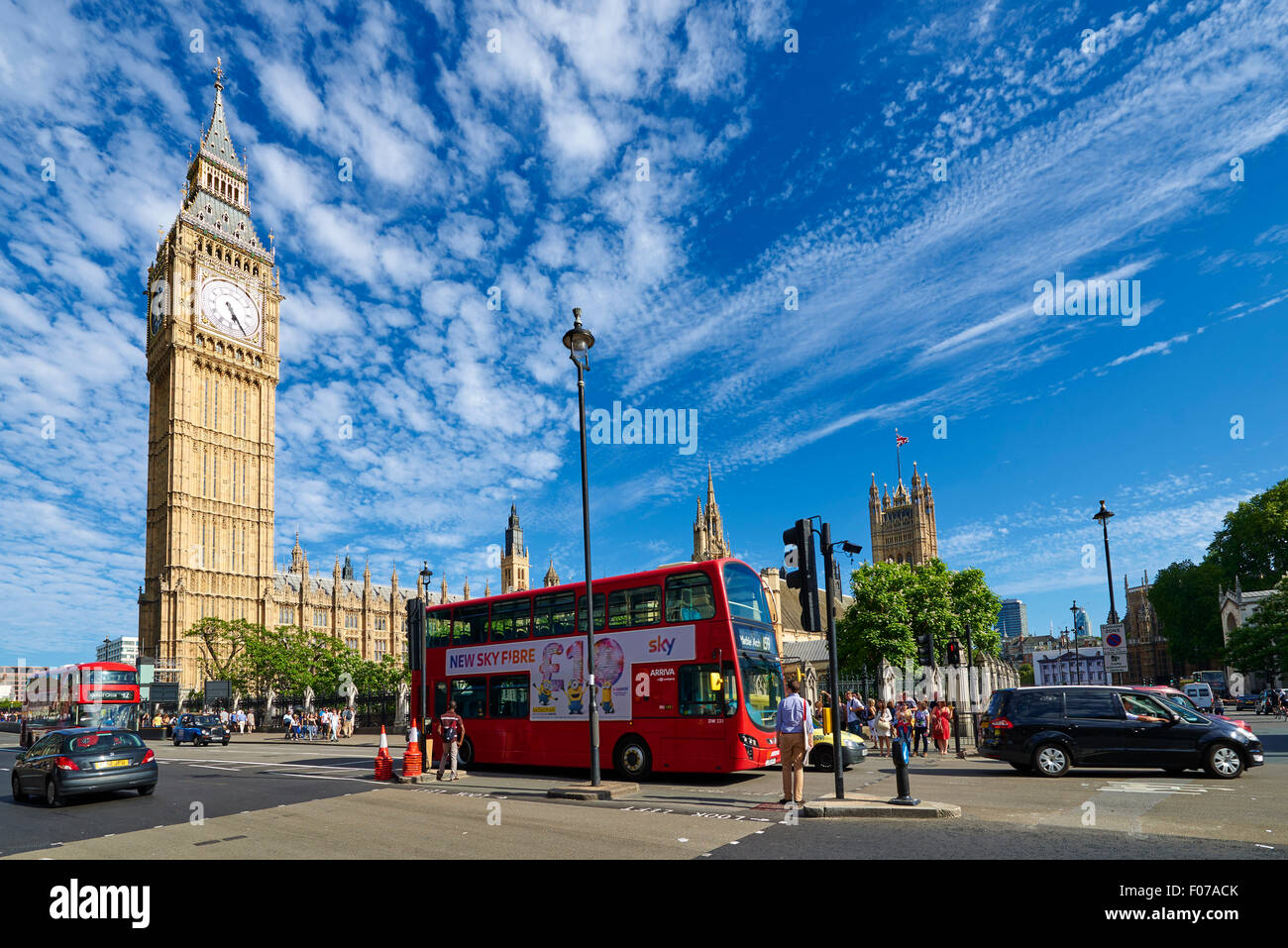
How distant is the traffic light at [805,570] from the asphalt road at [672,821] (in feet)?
9.52

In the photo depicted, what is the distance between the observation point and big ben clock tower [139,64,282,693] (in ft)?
262

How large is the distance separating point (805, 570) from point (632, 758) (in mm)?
6752

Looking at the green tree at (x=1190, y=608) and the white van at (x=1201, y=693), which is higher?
the green tree at (x=1190, y=608)

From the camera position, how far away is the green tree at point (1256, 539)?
202ft

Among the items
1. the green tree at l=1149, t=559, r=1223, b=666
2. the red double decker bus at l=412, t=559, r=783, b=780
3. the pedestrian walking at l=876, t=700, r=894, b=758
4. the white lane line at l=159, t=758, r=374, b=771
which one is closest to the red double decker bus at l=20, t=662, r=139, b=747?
the white lane line at l=159, t=758, r=374, b=771

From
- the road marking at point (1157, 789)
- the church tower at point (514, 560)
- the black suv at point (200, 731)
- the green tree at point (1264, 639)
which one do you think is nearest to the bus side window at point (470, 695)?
the road marking at point (1157, 789)

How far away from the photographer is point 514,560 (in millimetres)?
139750

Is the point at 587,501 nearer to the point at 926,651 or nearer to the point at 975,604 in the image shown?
the point at 926,651

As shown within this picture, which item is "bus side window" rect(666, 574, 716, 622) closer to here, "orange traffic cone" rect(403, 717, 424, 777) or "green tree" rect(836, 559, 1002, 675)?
"orange traffic cone" rect(403, 717, 424, 777)

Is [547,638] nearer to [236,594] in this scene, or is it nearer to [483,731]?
[483,731]

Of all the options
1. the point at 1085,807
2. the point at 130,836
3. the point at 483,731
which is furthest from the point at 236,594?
the point at 1085,807

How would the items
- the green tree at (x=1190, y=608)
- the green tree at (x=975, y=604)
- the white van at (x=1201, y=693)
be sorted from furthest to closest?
the green tree at (x=1190, y=608) → the green tree at (x=975, y=604) → the white van at (x=1201, y=693)

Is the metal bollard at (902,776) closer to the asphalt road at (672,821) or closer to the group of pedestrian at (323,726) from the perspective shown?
the asphalt road at (672,821)
